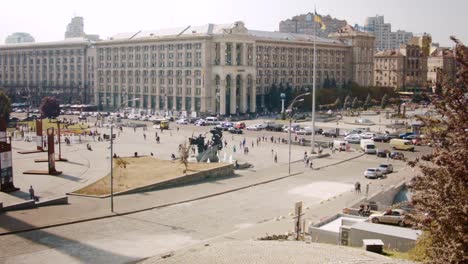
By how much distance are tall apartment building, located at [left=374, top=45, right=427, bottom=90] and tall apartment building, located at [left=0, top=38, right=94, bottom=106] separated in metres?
83.4

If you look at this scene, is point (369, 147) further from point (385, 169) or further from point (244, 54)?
A: point (244, 54)

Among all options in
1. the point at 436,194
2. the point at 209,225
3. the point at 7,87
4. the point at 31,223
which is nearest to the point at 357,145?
the point at 209,225

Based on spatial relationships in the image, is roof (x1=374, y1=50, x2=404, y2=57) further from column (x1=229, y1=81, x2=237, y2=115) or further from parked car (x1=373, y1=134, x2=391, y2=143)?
parked car (x1=373, y1=134, x2=391, y2=143)

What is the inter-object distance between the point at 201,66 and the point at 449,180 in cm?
9859

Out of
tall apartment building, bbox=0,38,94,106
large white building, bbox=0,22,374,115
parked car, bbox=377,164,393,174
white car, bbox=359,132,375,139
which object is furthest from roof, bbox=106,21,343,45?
parked car, bbox=377,164,393,174

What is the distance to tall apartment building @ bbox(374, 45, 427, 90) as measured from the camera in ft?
529

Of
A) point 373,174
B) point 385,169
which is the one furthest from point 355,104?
point 373,174

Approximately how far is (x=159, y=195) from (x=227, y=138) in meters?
37.3

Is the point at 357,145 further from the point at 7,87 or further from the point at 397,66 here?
the point at 7,87

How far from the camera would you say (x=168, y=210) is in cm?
3709

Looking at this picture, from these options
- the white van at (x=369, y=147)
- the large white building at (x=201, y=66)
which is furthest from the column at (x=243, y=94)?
the white van at (x=369, y=147)

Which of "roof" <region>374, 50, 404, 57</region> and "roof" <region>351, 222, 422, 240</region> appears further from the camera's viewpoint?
"roof" <region>374, 50, 404, 57</region>

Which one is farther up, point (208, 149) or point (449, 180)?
point (449, 180)

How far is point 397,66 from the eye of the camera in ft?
529
